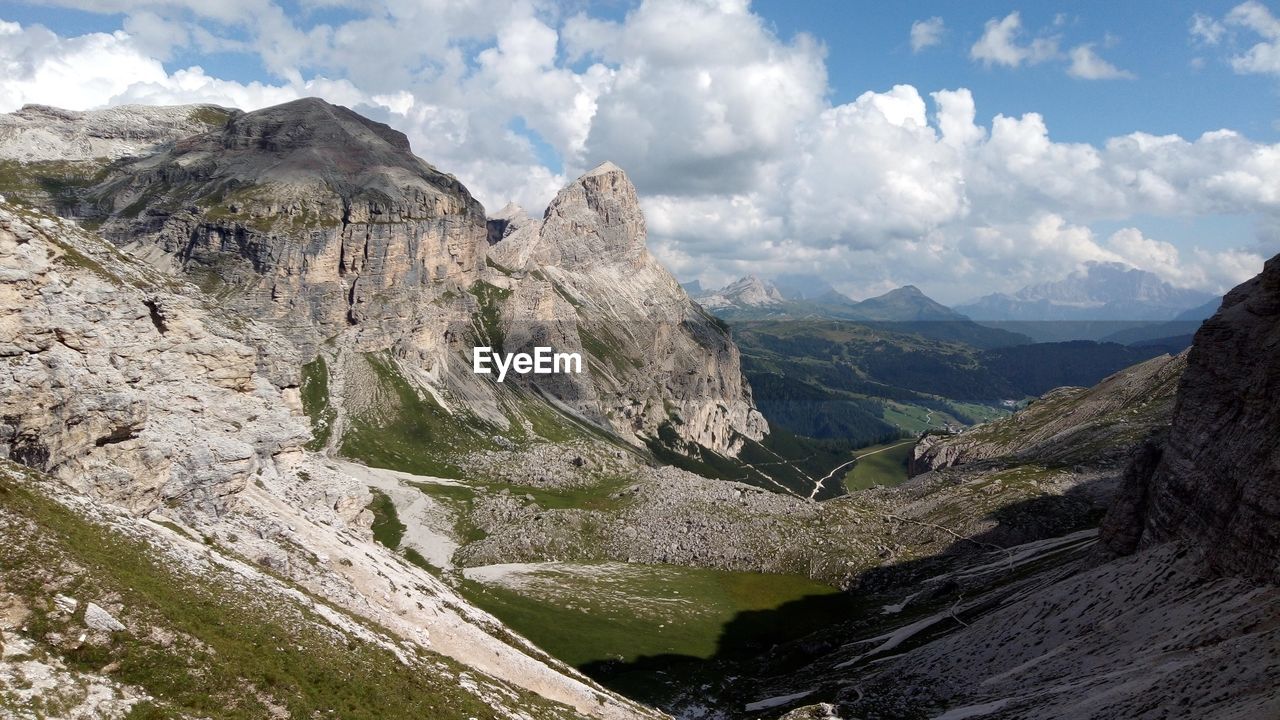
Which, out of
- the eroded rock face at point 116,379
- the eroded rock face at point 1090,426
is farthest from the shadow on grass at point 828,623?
the eroded rock face at point 116,379

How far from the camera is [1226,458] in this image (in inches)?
A: 1880

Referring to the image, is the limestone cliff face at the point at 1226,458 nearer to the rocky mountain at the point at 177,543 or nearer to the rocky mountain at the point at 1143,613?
the rocky mountain at the point at 1143,613

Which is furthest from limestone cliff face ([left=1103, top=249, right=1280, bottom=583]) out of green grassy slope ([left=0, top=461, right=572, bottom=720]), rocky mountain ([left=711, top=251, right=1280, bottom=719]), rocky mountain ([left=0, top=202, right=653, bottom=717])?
green grassy slope ([left=0, top=461, right=572, bottom=720])

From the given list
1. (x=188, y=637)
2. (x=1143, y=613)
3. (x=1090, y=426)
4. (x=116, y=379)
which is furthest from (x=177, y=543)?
(x=1090, y=426)

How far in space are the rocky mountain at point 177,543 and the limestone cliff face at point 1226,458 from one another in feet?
130

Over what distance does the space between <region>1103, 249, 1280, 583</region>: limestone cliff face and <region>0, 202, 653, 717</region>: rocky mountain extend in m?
39.8

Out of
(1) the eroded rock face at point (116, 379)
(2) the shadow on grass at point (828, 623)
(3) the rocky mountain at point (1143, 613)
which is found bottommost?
(2) the shadow on grass at point (828, 623)

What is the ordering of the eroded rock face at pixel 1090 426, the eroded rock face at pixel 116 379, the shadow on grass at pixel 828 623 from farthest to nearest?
the eroded rock face at pixel 1090 426 → the shadow on grass at pixel 828 623 → the eroded rock face at pixel 116 379

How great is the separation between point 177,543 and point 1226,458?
6523 cm

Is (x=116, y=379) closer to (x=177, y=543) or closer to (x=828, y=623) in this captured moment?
(x=177, y=543)

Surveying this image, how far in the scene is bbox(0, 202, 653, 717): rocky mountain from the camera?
76.9 ft

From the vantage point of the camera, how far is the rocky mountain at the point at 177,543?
2344 centimetres

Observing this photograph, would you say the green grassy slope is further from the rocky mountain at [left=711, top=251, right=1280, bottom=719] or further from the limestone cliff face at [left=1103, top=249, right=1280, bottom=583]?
the limestone cliff face at [left=1103, top=249, right=1280, bottom=583]

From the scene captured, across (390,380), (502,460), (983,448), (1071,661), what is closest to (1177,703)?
(1071,661)
